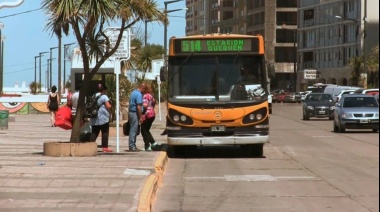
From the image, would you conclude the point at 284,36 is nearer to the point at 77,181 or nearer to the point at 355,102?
the point at 355,102

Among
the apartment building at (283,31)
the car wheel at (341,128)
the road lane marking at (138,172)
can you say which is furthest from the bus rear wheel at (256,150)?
the apartment building at (283,31)

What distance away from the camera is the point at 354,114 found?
35000 millimetres

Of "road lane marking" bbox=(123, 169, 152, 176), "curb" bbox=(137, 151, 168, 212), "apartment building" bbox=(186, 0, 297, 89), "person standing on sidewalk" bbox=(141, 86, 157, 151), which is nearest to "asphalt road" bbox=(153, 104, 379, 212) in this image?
"curb" bbox=(137, 151, 168, 212)

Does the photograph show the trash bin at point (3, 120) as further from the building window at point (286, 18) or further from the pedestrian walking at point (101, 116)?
the building window at point (286, 18)

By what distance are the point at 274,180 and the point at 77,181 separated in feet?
13.1

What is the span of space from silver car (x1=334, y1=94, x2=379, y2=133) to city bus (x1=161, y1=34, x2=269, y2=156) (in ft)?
39.2

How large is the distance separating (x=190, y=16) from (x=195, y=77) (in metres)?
145

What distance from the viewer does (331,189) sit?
1463 cm

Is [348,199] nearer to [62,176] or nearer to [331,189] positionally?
[331,189]

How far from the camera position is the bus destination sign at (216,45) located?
22.1 meters

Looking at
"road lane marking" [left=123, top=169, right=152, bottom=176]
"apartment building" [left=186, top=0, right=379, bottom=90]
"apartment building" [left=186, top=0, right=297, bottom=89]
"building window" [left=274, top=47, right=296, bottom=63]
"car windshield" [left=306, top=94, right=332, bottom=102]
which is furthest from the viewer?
"building window" [left=274, top=47, right=296, bottom=63]

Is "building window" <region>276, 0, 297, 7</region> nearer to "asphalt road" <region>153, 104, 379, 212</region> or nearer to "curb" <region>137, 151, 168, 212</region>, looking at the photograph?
"asphalt road" <region>153, 104, 379, 212</region>

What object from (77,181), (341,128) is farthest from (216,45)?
(341,128)

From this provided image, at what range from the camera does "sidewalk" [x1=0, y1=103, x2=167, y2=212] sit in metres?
11.4
